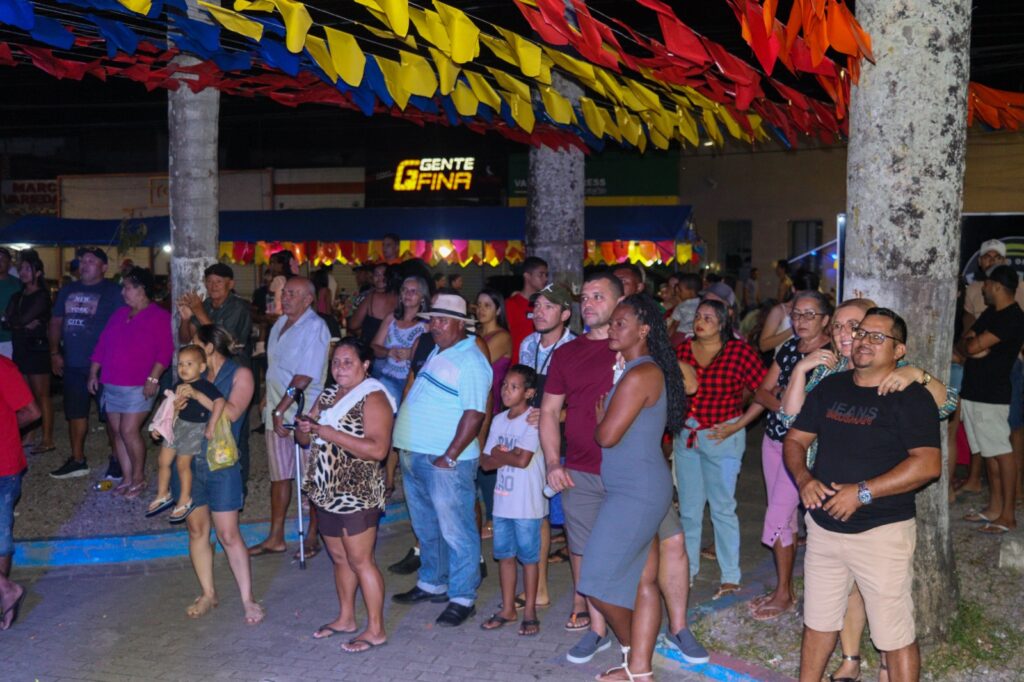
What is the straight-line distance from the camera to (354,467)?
608 cm

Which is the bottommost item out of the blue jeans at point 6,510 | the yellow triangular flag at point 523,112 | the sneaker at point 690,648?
the sneaker at point 690,648

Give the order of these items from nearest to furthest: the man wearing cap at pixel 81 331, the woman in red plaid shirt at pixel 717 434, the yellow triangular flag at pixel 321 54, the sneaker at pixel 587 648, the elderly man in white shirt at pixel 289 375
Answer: the sneaker at pixel 587 648 → the yellow triangular flag at pixel 321 54 → the woman in red plaid shirt at pixel 717 434 → the elderly man in white shirt at pixel 289 375 → the man wearing cap at pixel 81 331

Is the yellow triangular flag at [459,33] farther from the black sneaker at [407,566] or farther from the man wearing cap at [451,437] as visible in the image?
the black sneaker at [407,566]

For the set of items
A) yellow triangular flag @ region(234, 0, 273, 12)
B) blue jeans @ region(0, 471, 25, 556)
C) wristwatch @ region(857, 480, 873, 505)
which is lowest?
blue jeans @ region(0, 471, 25, 556)

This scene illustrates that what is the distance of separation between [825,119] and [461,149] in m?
22.3

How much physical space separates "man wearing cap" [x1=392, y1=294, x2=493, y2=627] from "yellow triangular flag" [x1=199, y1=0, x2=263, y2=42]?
1.88 meters

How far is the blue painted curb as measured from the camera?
7945mm

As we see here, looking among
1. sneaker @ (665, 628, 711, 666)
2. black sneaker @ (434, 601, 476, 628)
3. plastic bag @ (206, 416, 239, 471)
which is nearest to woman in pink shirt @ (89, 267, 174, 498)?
plastic bag @ (206, 416, 239, 471)

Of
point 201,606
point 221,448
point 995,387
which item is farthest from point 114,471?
point 995,387

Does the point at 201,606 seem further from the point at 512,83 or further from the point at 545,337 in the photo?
the point at 512,83

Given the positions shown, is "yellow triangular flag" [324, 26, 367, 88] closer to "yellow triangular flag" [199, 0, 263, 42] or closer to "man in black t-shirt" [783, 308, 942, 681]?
"yellow triangular flag" [199, 0, 263, 42]

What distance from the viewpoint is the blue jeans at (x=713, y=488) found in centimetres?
684

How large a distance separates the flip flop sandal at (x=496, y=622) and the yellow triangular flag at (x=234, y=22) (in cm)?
366

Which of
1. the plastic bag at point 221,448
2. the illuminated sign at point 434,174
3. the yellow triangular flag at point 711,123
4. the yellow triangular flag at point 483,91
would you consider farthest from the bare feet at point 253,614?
the illuminated sign at point 434,174
